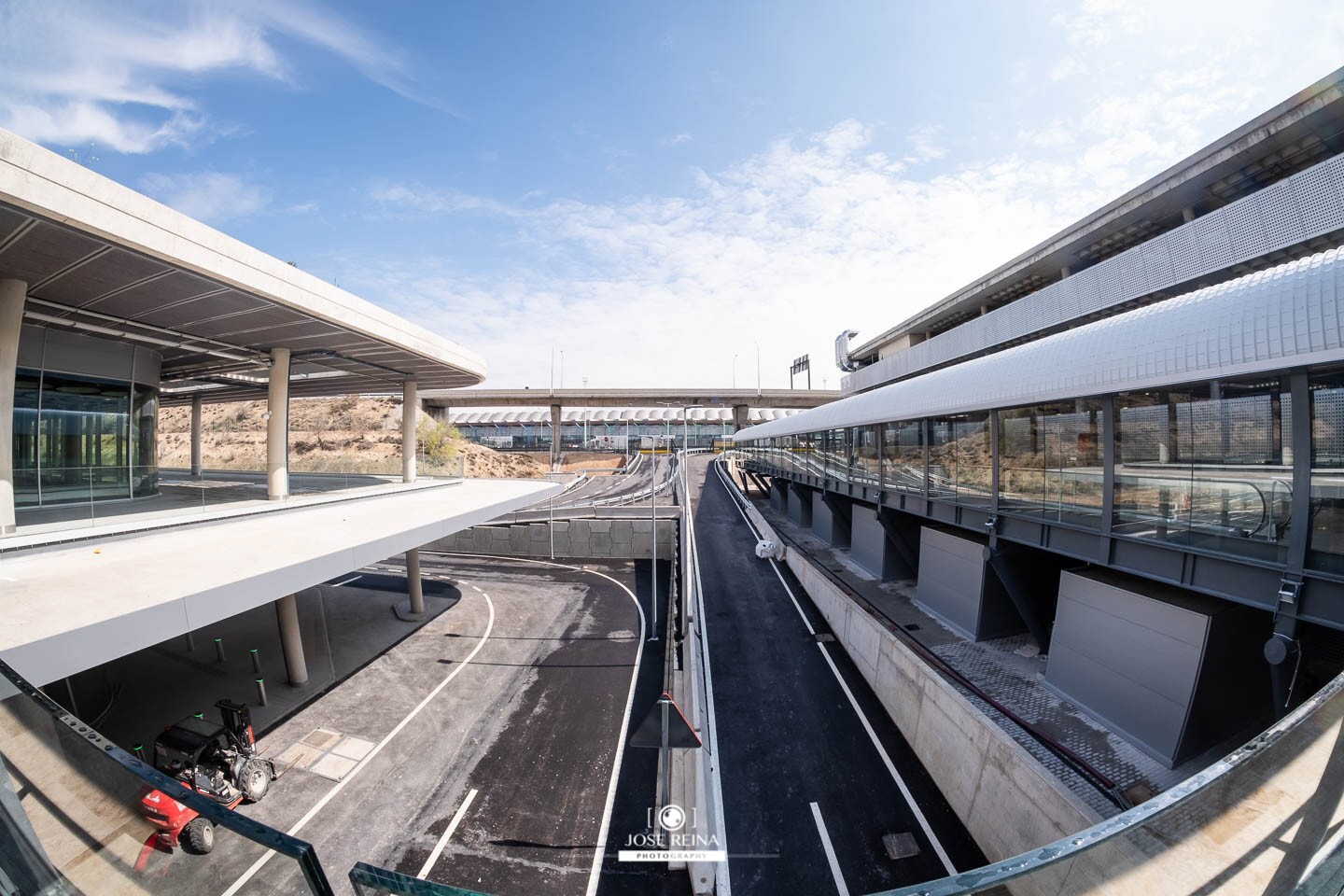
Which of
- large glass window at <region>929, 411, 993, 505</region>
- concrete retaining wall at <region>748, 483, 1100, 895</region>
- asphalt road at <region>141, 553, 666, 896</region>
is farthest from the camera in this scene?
large glass window at <region>929, 411, 993, 505</region>

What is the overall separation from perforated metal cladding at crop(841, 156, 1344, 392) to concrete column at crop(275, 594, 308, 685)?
27.6 metres

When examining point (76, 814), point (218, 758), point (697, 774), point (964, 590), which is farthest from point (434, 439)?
point (76, 814)

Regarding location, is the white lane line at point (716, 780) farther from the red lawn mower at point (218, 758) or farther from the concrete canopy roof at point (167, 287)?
the concrete canopy roof at point (167, 287)

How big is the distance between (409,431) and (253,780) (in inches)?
547

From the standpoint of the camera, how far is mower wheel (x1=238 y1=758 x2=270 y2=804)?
376 inches

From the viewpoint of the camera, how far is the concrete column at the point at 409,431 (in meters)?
21.0

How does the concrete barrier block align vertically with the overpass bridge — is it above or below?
below

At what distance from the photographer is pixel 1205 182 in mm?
17359

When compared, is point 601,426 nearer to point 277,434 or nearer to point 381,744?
point 277,434

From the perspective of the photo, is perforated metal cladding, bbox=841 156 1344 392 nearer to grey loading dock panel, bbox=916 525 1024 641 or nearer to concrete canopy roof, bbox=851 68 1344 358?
concrete canopy roof, bbox=851 68 1344 358

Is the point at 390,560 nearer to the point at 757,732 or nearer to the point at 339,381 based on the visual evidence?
the point at 339,381

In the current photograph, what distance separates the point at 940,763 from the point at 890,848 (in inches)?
87.2

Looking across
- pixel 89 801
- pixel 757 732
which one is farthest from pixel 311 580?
pixel 757 732

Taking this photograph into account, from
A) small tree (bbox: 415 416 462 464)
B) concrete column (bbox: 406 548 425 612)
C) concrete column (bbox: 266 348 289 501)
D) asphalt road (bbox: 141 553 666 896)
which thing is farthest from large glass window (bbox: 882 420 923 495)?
small tree (bbox: 415 416 462 464)
